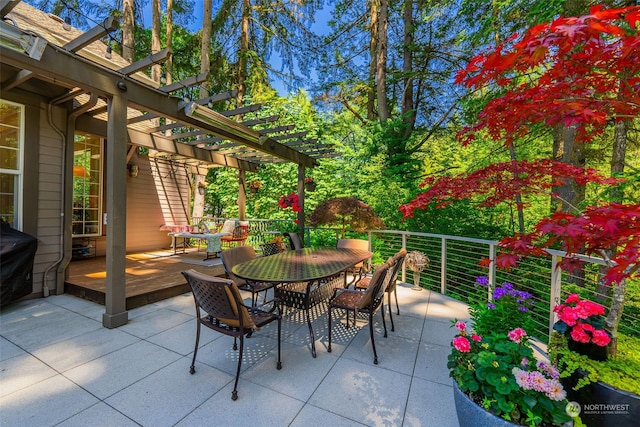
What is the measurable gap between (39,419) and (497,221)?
25.1ft

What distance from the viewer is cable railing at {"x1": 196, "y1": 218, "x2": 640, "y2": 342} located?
3449 millimetres

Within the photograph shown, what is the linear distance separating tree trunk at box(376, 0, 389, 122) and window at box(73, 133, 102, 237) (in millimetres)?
7776

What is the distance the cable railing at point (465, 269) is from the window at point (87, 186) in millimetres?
3771

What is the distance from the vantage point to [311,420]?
1778mm

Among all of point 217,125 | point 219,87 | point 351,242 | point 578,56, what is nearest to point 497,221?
point 351,242

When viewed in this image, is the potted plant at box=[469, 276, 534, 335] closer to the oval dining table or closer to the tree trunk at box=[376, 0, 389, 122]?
the oval dining table

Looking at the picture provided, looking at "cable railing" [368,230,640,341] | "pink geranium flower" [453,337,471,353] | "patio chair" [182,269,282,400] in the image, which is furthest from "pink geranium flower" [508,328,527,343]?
"cable railing" [368,230,640,341]

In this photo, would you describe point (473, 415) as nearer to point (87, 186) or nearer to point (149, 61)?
point (149, 61)

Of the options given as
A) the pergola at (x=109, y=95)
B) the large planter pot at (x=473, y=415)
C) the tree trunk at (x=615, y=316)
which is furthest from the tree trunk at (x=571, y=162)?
the pergola at (x=109, y=95)

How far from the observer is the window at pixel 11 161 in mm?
3797

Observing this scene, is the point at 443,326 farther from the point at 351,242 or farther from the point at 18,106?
the point at 18,106

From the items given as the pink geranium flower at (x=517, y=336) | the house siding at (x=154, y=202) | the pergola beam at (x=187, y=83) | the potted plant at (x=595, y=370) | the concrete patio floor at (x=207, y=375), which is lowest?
the concrete patio floor at (x=207, y=375)

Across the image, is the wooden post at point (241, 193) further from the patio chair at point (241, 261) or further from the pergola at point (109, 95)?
the patio chair at point (241, 261)

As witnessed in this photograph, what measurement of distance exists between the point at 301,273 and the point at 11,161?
4462mm
